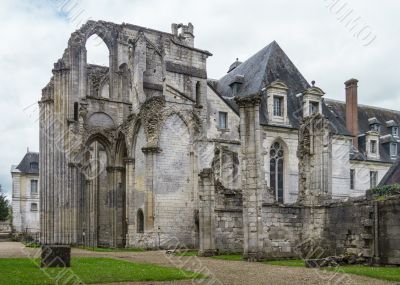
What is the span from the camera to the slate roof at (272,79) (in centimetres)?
3694

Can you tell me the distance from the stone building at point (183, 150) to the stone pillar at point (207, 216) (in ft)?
0.14

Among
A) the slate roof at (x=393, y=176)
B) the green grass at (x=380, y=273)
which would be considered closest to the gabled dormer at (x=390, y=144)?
the slate roof at (x=393, y=176)

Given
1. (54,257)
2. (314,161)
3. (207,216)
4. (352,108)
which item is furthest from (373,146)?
(54,257)

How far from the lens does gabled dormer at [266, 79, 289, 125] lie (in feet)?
117

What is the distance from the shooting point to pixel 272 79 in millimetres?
37531

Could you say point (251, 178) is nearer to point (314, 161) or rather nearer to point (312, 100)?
point (314, 161)

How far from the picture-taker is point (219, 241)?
21484 millimetres

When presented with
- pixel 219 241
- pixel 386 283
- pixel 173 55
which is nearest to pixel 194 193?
pixel 219 241

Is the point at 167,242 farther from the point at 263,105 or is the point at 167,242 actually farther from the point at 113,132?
the point at 263,105

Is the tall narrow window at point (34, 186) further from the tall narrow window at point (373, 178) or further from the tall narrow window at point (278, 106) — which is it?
the tall narrow window at point (373, 178)

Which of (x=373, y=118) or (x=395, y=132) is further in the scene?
(x=395, y=132)

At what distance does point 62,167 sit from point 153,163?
729cm

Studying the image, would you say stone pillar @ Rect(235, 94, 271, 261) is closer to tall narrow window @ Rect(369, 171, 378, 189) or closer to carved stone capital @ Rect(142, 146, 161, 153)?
carved stone capital @ Rect(142, 146, 161, 153)

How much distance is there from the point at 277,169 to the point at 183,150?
31.4 feet
